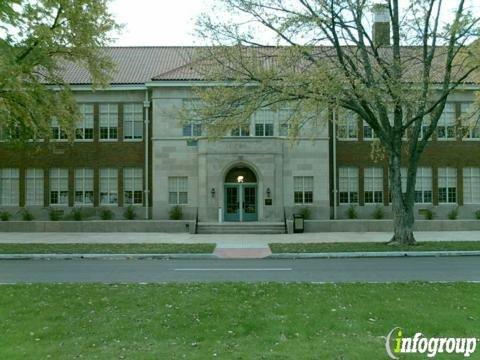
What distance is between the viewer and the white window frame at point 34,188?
32844 millimetres

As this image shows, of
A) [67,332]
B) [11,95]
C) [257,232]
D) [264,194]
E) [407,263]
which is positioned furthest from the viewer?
[264,194]

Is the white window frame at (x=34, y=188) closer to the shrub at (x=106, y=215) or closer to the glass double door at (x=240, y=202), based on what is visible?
the shrub at (x=106, y=215)

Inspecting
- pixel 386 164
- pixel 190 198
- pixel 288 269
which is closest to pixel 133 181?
pixel 190 198

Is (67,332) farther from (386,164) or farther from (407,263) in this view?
(386,164)

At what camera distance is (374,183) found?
32812 millimetres

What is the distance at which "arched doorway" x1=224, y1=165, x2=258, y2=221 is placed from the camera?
105ft

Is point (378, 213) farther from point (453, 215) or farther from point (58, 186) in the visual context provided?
point (58, 186)

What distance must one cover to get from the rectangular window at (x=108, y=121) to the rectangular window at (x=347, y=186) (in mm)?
14727

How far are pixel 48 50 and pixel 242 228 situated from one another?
525 inches

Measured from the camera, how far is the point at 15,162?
3294 centimetres

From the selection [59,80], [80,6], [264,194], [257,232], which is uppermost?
[80,6]

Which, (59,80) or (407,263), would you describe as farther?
(59,80)

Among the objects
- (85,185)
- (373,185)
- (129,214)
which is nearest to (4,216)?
Result: (85,185)

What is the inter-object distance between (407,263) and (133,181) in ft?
69.7
